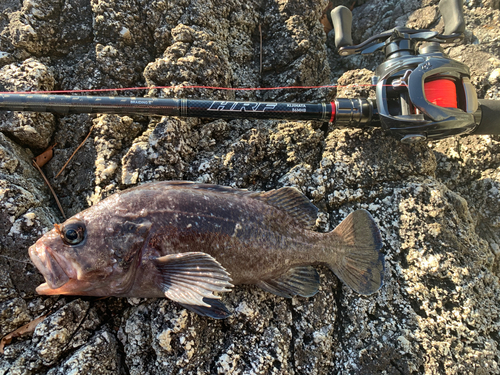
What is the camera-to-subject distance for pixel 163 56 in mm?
3342

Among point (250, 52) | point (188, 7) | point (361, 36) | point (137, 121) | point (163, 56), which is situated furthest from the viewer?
point (361, 36)

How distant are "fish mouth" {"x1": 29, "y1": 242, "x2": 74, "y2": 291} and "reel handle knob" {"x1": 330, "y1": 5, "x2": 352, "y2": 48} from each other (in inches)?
127

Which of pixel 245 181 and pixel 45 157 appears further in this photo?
pixel 45 157

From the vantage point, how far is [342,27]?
→ 3.21 meters

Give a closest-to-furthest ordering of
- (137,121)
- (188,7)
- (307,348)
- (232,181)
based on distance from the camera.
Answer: (307,348) → (232,181) → (137,121) → (188,7)

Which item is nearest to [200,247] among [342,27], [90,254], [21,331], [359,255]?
[90,254]

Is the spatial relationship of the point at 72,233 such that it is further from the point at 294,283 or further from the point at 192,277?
the point at 294,283

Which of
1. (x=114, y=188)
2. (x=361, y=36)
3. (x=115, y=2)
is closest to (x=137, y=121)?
(x=114, y=188)

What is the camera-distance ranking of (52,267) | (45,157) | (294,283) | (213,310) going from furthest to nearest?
(45,157) → (294,283) → (213,310) → (52,267)

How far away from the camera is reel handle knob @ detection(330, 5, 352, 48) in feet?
10.4

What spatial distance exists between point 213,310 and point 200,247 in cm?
47

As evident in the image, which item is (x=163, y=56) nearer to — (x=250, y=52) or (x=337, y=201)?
(x=250, y=52)

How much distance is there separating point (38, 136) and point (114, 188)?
1.06 m

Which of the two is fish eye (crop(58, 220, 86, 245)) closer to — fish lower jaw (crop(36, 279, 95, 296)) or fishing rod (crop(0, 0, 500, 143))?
fish lower jaw (crop(36, 279, 95, 296))
